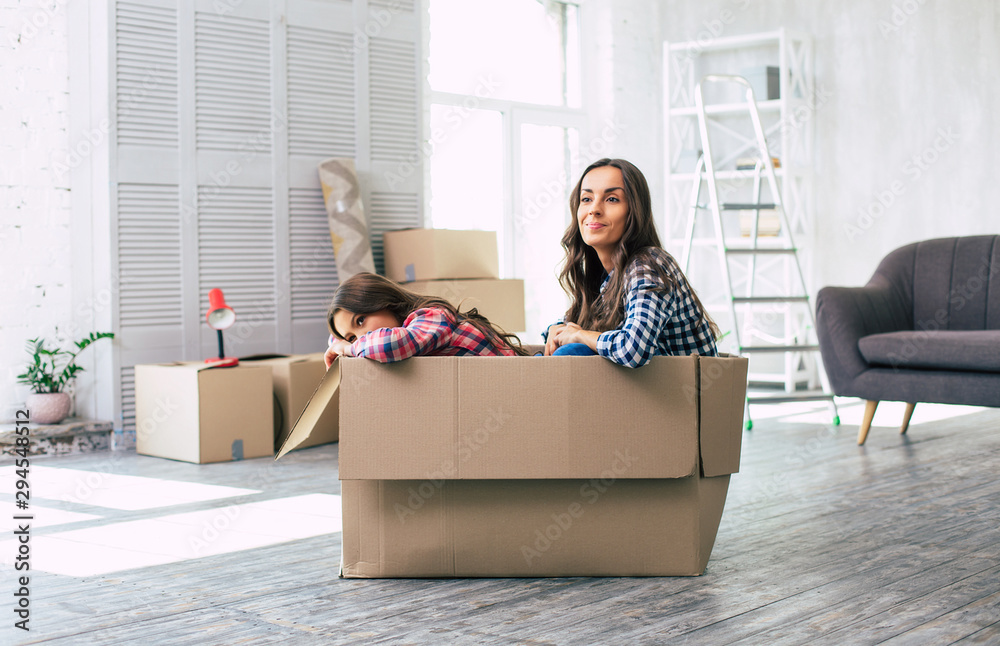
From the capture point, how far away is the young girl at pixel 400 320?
189 centimetres

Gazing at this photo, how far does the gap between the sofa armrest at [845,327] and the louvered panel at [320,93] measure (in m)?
2.25

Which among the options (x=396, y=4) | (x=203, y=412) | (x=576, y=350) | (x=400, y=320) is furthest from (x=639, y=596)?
(x=396, y=4)

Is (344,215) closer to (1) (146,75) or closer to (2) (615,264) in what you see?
(1) (146,75)

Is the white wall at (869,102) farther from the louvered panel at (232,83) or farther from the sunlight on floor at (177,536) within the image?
the sunlight on floor at (177,536)

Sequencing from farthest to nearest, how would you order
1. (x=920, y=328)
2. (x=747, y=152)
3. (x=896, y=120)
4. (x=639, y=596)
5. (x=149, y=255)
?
(x=747, y=152) < (x=896, y=120) < (x=920, y=328) < (x=149, y=255) < (x=639, y=596)

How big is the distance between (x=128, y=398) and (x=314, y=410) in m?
2.23

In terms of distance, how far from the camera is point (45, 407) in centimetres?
366

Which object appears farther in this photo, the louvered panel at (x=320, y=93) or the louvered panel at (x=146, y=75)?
the louvered panel at (x=320, y=93)

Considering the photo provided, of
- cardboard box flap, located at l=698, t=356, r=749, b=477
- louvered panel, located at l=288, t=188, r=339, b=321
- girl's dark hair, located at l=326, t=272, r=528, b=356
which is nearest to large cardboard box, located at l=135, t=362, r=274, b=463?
louvered panel, located at l=288, t=188, r=339, b=321

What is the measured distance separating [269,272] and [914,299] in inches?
111

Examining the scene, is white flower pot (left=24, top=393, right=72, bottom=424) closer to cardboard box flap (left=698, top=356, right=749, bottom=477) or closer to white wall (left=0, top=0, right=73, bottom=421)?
white wall (left=0, top=0, right=73, bottom=421)

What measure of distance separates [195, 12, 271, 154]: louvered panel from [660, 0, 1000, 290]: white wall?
10.7ft

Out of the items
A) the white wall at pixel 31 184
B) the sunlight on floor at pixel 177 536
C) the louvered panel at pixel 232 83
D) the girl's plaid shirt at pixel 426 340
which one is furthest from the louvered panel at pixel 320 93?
the girl's plaid shirt at pixel 426 340

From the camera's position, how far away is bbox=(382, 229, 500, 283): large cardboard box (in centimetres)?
409
